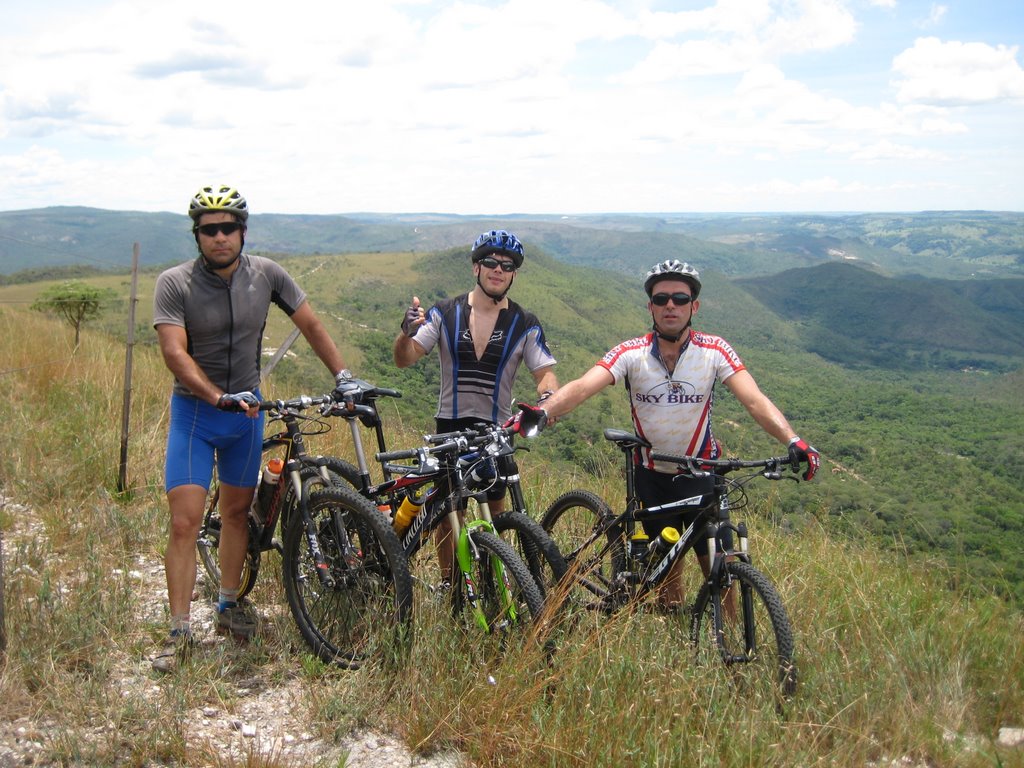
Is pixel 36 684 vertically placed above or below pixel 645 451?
below

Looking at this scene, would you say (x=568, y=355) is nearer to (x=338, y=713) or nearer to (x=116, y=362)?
(x=116, y=362)

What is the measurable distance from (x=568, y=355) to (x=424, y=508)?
65755 mm

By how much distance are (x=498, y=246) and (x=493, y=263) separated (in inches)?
3.7

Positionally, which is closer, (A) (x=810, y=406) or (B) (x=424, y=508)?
(B) (x=424, y=508)

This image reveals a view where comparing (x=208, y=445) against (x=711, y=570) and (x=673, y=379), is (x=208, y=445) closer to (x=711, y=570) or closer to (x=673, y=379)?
(x=673, y=379)

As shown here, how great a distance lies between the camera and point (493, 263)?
395 cm

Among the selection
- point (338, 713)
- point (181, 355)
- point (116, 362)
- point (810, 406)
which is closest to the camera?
point (338, 713)

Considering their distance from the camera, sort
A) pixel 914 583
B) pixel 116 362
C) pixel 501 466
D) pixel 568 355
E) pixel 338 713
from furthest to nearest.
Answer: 1. pixel 568 355
2. pixel 116 362
3. pixel 914 583
4. pixel 501 466
5. pixel 338 713

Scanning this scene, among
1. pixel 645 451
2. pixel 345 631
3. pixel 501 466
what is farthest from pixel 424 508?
pixel 645 451

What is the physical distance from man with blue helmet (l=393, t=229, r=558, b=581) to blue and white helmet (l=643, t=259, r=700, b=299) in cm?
64

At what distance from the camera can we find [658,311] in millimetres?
3871

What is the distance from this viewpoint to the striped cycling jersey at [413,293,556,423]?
4.02 meters

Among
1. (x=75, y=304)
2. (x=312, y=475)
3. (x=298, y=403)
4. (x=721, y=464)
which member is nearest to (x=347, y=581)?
(x=312, y=475)

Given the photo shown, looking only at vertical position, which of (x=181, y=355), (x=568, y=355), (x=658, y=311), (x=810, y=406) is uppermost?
(x=658, y=311)
